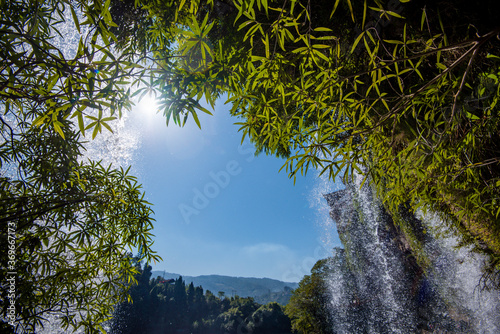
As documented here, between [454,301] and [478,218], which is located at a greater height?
[478,218]

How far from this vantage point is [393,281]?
12445mm

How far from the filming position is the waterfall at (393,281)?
785 centimetres

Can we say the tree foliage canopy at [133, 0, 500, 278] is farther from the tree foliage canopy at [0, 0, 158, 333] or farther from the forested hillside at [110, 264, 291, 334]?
the forested hillside at [110, 264, 291, 334]

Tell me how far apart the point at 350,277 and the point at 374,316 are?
2.49 metres

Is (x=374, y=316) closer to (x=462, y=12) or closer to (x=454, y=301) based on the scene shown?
(x=454, y=301)

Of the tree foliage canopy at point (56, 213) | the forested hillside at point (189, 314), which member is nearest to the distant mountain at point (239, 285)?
the forested hillside at point (189, 314)

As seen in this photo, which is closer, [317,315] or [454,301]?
[454,301]

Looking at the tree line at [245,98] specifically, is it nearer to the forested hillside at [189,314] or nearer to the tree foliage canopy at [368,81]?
the tree foliage canopy at [368,81]

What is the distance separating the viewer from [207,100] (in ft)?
3.92

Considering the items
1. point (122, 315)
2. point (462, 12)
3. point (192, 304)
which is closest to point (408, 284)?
point (462, 12)

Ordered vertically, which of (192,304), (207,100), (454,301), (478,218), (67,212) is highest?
(207,100)

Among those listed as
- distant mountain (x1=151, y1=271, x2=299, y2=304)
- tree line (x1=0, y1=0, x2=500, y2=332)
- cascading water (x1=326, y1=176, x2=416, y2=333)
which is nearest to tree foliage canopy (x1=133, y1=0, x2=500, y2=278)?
tree line (x1=0, y1=0, x2=500, y2=332)

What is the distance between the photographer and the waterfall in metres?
7.85

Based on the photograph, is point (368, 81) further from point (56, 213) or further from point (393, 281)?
point (393, 281)
